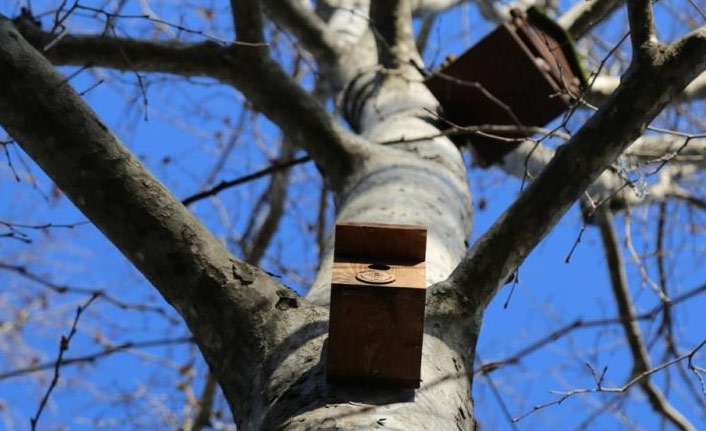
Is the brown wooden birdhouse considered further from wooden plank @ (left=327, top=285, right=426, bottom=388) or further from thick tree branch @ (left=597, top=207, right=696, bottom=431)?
wooden plank @ (left=327, top=285, right=426, bottom=388)

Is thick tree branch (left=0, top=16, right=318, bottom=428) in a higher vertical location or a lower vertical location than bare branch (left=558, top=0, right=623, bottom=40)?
lower

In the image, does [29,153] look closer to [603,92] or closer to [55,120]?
[55,120]

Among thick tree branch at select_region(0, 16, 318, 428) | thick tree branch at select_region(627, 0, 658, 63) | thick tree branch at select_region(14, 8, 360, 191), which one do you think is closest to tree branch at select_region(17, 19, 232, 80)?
thick tree branch at select_region(14, 8, 360, 191)

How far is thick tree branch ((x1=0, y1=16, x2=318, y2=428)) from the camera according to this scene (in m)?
1.73

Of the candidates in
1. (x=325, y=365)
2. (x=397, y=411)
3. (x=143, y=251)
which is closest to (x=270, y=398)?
(x=325, y=365)

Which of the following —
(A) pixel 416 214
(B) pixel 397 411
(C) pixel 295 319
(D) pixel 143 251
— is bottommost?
(B) pixel 397 411

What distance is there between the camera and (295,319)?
1745 mm

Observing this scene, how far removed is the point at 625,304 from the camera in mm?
4039

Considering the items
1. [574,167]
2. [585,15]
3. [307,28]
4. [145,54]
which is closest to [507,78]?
[585,15]

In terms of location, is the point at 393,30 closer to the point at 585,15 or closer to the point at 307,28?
the point at 307,28

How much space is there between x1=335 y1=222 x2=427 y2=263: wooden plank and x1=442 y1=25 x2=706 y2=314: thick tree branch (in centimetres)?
17

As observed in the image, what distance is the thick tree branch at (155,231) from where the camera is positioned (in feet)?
5.66

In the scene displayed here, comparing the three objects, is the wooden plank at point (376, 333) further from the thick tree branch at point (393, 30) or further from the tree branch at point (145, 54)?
the thick tree branch at point (393, 30)

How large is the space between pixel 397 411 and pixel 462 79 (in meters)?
2.05
